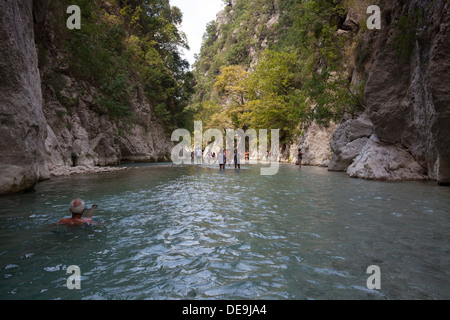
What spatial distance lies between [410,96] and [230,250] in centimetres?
1365

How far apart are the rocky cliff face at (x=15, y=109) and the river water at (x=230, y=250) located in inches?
62.5

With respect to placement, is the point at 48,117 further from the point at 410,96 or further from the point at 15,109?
the point at 410,96

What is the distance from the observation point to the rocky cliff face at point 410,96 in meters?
9.39

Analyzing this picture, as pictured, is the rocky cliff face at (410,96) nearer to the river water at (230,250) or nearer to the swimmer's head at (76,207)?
the river water at (230,250)

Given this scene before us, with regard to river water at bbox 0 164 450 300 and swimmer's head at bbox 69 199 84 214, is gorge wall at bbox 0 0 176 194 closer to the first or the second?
river water at bbox 0 164 450 300

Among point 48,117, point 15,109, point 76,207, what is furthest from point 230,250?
point 48,117

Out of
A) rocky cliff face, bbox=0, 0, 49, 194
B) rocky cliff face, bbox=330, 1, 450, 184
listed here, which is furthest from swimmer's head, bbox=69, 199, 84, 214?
rocky cliff face, bbox=330, 1, 450, 184

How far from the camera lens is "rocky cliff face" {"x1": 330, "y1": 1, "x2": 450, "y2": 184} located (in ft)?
30.8

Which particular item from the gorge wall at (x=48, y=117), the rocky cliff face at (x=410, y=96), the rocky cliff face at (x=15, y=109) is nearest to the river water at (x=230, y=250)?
the rocky cliff face at (x=15, y=109)

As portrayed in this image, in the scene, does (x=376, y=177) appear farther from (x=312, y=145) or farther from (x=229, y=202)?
(x=312, y=145)

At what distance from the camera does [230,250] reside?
412 centimetres

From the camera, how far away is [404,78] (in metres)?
13.4
